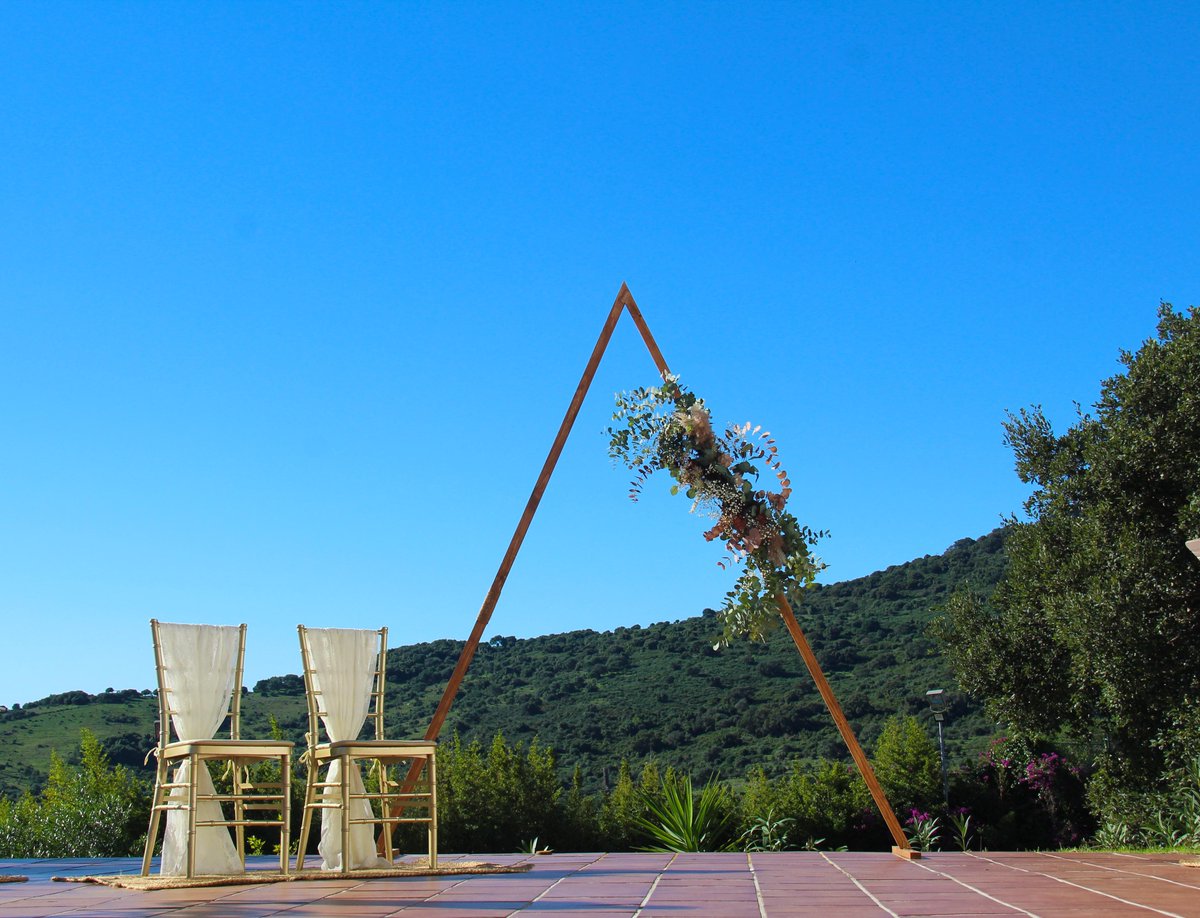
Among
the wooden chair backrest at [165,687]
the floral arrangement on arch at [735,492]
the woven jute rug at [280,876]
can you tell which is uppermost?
the floral arrangement on arch at [735,492]

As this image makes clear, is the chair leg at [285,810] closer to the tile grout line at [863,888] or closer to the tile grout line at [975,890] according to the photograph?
the tile grout line at [863,888]

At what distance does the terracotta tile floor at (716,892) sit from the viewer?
3785 millimetres

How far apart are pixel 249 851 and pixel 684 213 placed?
636cm

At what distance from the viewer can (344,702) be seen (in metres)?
5.79

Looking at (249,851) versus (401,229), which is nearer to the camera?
(401,229)

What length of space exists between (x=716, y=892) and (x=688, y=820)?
3362 mm

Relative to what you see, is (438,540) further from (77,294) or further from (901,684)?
(901,684)

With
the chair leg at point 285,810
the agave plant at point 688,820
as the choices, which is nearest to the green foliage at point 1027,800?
the agave plant at point 688,820

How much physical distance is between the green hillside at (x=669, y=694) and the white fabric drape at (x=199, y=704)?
40.5 feet

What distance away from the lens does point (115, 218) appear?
769cm

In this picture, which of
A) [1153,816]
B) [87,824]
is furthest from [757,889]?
[1153,816]

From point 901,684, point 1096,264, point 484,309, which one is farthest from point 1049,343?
point 901,684

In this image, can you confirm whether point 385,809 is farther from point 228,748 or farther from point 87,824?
point 87,824

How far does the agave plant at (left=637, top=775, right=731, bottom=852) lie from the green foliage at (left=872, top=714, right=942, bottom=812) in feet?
27.8
